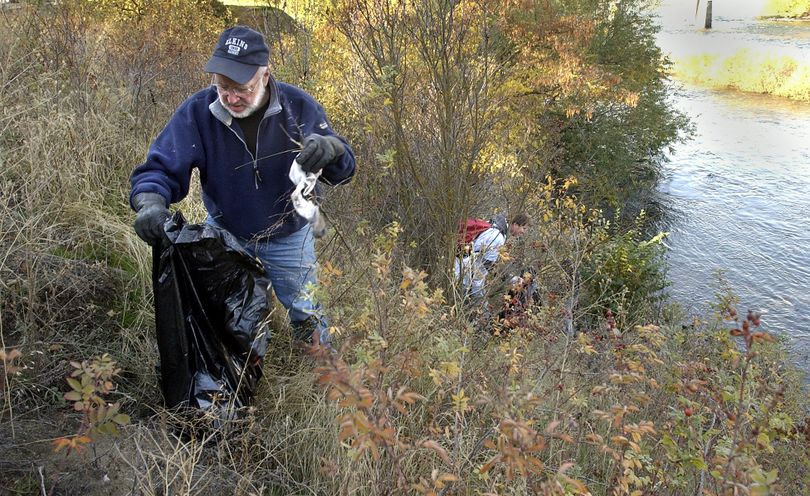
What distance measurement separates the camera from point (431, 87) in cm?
543

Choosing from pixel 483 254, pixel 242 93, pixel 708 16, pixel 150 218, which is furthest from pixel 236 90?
pixel 708 16

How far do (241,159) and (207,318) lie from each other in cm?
76

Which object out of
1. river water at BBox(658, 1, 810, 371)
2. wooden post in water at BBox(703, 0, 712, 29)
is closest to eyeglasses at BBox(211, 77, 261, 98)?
river water at BBox(658, 1, 810, 371)

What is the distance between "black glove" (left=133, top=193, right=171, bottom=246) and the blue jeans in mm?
496

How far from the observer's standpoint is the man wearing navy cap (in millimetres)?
2639

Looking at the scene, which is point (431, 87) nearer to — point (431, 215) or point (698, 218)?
point (431, 215)

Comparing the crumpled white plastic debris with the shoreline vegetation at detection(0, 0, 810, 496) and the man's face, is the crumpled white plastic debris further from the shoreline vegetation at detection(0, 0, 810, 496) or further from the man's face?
the man's face

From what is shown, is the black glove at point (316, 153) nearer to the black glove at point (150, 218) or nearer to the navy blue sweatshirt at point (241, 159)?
the navy blue sweatshirt at point (241, 159)

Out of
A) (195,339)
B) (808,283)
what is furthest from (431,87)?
(808,283)

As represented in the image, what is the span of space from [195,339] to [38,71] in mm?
3385

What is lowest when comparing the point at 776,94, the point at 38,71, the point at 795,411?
the point at 795,411

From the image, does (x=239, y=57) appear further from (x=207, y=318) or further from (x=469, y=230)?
(x=469, y=230)

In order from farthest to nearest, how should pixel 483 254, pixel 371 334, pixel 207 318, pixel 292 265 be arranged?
pixel 483 254
pixel 292 265
pixel 207 318
pixel 371 334

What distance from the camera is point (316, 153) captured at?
8.32 ft
